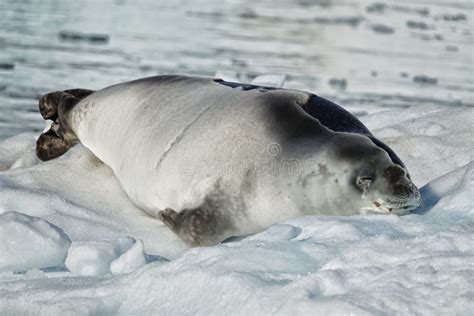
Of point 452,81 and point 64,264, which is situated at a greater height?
point 64,264

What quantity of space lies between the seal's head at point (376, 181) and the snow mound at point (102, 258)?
78 cm

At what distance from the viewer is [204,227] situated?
13.5ft

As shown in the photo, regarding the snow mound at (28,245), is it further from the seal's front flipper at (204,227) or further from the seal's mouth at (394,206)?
the seal's mouth at (394,206)

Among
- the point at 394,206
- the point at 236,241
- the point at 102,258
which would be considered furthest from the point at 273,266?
the point at 236,241

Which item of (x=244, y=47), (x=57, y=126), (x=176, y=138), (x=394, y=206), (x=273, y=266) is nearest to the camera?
(x=273, y=266)

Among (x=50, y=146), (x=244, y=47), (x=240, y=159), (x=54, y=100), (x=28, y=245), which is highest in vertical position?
(x=240, y=159)

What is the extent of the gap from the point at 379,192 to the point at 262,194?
443mm

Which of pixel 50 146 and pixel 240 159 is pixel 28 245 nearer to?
pixel 240 159

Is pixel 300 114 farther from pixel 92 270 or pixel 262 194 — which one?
pixel 92 270

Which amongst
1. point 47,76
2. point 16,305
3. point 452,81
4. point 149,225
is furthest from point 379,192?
point 452,81

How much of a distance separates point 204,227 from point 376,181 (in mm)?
649

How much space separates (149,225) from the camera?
443cm

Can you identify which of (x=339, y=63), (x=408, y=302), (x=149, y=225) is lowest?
(x=339, y=63)

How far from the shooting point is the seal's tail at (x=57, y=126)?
5312 mm
